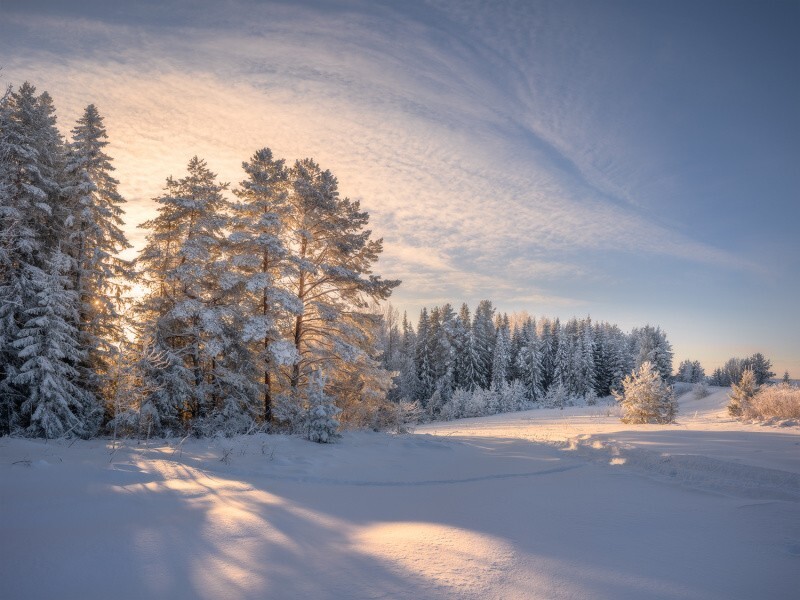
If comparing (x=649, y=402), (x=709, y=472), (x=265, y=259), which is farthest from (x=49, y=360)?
(x=649, y=402)

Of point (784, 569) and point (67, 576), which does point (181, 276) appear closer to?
point (67, 576)

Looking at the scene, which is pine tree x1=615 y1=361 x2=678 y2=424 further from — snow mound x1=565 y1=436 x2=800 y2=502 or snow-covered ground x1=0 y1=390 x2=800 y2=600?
snow-covered ground x1=0 y1=390 x2=800 y2=600

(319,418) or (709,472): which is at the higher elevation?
(319,418)

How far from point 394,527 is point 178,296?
13.8 metres

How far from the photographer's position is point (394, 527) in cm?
513

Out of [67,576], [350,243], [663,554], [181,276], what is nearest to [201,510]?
[67,576]

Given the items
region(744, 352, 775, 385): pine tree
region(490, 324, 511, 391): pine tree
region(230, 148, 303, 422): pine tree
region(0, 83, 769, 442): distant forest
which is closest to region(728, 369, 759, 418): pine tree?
region(0, 83, 769, 442): distant forest

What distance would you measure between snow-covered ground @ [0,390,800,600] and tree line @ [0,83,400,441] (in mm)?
5875

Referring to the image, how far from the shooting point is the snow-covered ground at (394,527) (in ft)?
11.7

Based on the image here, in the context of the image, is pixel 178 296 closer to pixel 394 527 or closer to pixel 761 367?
pixel 394 527

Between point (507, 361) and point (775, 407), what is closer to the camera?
point (775, 407)

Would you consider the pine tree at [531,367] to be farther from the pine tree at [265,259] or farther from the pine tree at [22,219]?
the pine tree at [22,219]

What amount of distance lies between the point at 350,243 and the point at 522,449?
10.4 metres

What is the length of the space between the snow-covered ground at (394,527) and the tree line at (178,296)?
19.3ft
